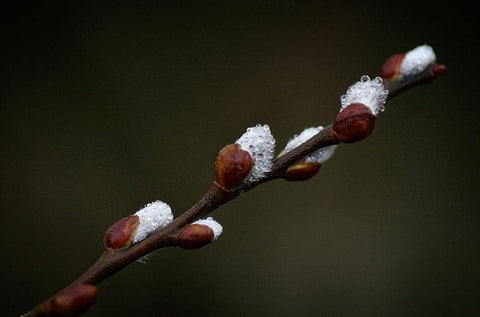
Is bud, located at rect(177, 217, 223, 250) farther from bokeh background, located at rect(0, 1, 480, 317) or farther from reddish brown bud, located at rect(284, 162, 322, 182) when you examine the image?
bokeh background, located at rect(0, 1, 480, 317)

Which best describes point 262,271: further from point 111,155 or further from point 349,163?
point 111,155

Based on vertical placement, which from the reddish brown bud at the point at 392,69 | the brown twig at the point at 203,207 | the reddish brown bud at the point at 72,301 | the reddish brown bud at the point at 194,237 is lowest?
the reddish brown bud at the point at 72,301

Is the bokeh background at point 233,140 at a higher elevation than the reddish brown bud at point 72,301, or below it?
higher

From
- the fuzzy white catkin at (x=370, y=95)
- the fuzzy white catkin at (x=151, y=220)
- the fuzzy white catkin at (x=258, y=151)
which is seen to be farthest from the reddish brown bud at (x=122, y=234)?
the fuzzy white catkin at (x=370, y=95)

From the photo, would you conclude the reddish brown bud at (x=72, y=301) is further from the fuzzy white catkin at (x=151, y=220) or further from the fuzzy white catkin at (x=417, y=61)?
the fuzzy white catkin at (x=417, y=61)

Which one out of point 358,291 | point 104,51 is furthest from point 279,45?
point 358,291

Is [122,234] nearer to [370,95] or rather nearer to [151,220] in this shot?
[151,220]

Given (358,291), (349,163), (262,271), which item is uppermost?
(349,163)
